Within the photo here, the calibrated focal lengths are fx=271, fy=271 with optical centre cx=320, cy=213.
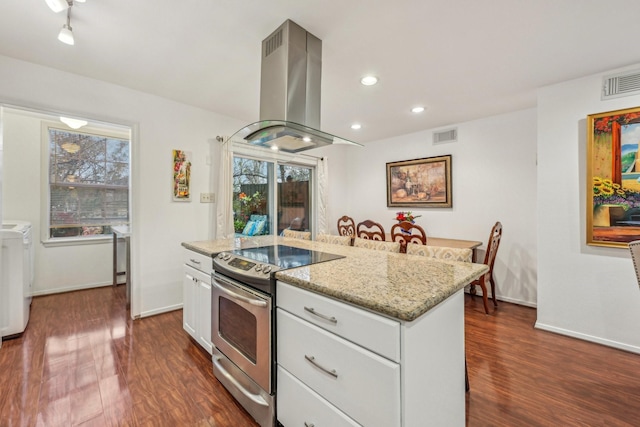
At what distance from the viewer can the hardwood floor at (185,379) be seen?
1560 mm

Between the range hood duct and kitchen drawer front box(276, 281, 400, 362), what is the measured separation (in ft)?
3.48

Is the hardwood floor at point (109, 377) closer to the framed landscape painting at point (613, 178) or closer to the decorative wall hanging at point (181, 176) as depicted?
the decorative wall hanging at point (181, 176)

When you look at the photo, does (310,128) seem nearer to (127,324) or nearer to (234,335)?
(234,335)

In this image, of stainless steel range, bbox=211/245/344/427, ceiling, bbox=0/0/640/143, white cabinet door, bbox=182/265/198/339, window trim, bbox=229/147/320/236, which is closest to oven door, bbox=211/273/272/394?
stainless steel range, bbox=211/245/344/427

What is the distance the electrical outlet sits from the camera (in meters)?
3.35

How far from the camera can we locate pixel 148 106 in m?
2.92

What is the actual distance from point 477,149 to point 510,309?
2047 mm

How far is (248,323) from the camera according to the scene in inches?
62.1

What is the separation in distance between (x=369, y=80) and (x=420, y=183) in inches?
82.8

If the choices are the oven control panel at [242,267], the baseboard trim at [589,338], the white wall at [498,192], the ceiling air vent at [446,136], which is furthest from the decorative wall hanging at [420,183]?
the oven control panel at [242,267]

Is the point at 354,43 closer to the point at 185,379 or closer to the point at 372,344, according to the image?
the point at 372,344

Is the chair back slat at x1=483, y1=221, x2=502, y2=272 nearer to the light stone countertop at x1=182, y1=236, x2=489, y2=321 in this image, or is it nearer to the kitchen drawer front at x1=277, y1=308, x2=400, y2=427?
the light stone countertop at x1=182, y1=236, x2=489, y2=321

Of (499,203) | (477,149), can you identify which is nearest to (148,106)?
(477,149)

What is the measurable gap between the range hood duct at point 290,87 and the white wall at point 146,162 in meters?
1.58
